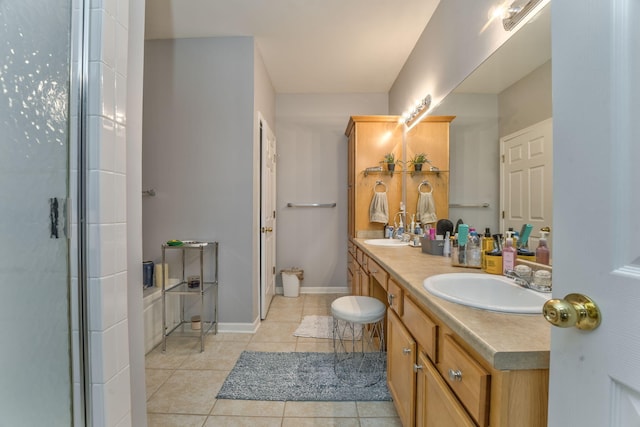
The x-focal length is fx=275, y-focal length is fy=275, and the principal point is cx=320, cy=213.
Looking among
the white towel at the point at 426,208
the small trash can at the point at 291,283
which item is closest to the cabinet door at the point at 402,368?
the white towel at the point at 426,208

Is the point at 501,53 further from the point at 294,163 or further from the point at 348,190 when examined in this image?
the point at 294,163

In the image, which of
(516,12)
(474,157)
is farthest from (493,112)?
(516,12)

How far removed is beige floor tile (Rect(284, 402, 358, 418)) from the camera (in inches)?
57.9

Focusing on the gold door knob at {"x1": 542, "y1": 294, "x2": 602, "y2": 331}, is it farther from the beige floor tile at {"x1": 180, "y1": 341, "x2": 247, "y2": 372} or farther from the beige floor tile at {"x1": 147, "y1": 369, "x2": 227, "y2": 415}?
the beige floor tile at {"x1": 180, "y1": 341, "x2": 247, "y2": 372}

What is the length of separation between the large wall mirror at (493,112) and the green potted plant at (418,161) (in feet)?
1.39

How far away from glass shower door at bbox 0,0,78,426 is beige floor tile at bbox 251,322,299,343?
5.29 ft

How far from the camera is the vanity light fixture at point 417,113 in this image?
7.33 ft

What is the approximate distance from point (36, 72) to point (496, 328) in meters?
1.42

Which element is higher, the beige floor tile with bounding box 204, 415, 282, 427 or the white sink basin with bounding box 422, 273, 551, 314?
the white sink basin with bounding box 422, 273, 551, 314

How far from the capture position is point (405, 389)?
3.84 feet

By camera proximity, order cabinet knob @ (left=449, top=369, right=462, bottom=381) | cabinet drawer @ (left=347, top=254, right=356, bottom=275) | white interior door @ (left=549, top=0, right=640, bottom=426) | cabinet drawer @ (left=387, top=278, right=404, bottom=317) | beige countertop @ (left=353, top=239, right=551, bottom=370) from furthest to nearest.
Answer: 1. cabinet drawer @ (left=347, top=254, right=356, bottom=275)
2. cabinet drawer @ (left=387, top=278, right=404, bottom=317)
3. cabinet knob @ (left=449, top=369, right=462, bottom=381)
4. beige countertop @ (left=353, top=239, right=551, bottom=370)
5. white interior door @ (left=549, top=0, right=640, bottom=426)

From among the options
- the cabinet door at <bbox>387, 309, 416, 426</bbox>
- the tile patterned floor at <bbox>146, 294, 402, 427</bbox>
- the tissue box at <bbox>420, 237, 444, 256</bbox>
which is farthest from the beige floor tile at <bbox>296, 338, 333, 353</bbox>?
the tissue box at <bbox>420, 237, 444, 256</bbox>

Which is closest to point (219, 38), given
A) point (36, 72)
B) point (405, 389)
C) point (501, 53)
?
point (36, 72)

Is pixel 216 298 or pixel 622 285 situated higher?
pixel 622 285
